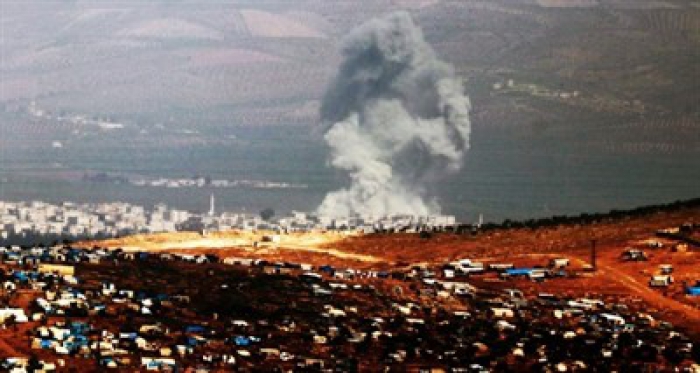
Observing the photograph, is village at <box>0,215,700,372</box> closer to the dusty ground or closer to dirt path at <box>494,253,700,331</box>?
dirt path at <box>494,253,700,331</box>

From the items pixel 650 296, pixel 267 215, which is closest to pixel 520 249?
pixel 650 296

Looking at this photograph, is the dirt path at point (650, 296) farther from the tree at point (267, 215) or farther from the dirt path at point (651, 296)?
the tree at point (267, 215)

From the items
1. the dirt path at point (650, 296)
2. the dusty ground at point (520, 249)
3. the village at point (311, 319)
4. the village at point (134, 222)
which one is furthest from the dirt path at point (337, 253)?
the village at point (134, 222)

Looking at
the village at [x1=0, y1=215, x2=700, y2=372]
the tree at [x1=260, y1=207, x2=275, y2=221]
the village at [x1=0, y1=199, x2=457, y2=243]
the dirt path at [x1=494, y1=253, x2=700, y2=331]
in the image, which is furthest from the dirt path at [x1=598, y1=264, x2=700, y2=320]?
the tree at [x1=260, y1=207, x2=275, y2=221]

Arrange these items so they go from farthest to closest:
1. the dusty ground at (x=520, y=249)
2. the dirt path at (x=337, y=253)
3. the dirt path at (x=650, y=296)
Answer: the dirt path at (x=337, y=253) → the dusty ground at (x=520, y=249) → the dirt path at (x=650, y=296)

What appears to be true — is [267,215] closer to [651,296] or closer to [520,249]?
[520,249]

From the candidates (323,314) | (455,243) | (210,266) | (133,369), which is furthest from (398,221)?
(133,369)
